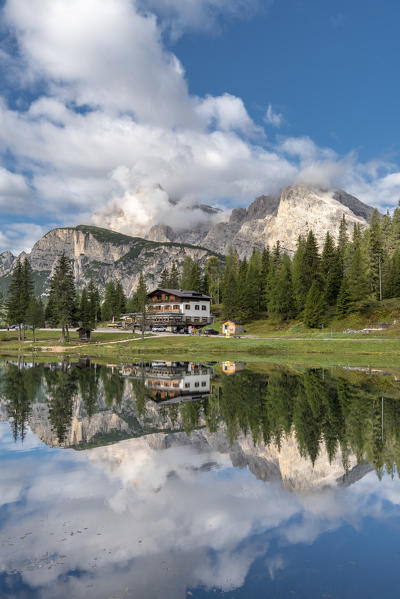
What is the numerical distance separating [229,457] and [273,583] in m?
8.35

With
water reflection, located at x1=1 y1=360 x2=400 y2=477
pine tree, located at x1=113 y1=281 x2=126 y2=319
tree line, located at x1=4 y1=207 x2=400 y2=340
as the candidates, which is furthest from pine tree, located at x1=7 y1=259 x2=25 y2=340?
water reflection, located at x1=1 y1=360 x2=400 y2=477

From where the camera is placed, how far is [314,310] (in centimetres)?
9194

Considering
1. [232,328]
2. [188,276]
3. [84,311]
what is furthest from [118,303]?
[232,328]

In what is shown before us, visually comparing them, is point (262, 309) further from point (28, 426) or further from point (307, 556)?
point (307, 556)

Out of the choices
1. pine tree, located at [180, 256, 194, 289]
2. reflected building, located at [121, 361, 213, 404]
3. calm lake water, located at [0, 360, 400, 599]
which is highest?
pine tree, located at [180, 256, 194, 289]

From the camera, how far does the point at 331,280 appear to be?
105750 millimetres

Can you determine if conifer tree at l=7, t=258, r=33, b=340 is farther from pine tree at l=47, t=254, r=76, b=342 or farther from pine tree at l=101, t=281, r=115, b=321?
pine tree at l=101, t=281, r=115, b=321

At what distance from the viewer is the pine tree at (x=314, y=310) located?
301 ft

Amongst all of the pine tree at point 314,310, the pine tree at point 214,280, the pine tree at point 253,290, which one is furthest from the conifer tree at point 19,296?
the pine tree at point 314,310

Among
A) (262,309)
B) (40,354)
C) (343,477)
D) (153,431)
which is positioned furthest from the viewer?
(262,309)

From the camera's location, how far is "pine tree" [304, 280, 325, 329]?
91875mm

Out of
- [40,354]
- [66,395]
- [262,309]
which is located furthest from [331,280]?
[66,395]

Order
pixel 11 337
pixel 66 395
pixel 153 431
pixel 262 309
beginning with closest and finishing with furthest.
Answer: pixel 153 431 → pixel 66 395 → pixel 11 337 → pixel 262 309

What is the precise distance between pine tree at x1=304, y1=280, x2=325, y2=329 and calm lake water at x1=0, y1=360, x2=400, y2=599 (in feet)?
220
